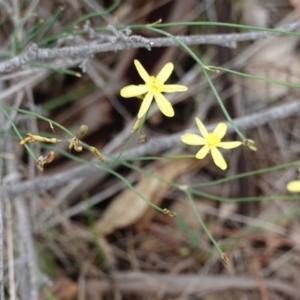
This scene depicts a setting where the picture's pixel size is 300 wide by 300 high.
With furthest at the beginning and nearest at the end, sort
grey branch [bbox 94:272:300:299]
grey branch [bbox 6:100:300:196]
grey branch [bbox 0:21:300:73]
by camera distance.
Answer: grey branch [bbox 94:272:300:299], grey branch [bbox 6:100:300:196], grey branch [bbox 0:21:300:73]

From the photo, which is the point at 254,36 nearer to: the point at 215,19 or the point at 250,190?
the point at 215,19

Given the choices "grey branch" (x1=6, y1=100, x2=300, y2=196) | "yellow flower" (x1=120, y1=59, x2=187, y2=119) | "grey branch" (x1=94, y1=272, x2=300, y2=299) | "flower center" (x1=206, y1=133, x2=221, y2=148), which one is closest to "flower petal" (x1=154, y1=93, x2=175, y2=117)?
"yellow flower" (x1=120, y1=59, x2=187, y2=119)

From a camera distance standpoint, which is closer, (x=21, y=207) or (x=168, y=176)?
(x=21, y=207)

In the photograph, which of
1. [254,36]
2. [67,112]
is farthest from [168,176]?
[254,36]

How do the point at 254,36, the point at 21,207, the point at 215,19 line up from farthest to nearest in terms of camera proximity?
the point at 215,19
the point at 21,207
the point at 254,36

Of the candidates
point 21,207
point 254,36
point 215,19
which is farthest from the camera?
point 215,19

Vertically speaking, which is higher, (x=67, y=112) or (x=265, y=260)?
(x=67, y=112)

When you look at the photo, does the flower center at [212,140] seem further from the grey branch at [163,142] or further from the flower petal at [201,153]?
the grey branch at [163,142]

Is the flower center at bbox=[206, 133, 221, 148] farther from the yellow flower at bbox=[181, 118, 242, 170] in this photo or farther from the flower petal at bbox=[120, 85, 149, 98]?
the flower petal at bbox=[120, 85, 149, 98]

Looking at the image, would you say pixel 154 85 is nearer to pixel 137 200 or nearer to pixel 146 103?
pixel 146 103
